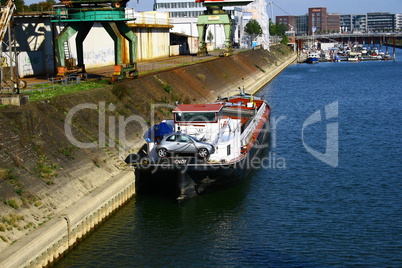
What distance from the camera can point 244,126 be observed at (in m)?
36.9

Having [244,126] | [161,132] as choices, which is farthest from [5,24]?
[244,126]

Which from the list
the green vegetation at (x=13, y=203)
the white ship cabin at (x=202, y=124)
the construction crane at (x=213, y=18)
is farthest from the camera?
the construction crane at (x=213, y=18)

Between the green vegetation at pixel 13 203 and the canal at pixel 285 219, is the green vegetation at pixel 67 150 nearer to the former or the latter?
the canal at pixel 285 219

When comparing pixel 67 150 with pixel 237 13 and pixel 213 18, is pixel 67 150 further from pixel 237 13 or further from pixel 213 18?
pixel 237 13

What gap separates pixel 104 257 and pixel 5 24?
650 inches

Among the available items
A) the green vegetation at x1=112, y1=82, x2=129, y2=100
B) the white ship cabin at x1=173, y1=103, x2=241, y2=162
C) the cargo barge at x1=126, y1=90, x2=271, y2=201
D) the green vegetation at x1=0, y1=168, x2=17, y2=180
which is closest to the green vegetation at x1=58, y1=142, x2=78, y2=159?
the cargo barge at x1=126, y1=90, x2=271, y2=201

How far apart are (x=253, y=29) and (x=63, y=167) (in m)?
133

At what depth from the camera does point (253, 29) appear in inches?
5999

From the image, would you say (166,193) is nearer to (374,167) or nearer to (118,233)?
(118,233)

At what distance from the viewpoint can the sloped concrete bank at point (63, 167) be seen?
64.1 feet

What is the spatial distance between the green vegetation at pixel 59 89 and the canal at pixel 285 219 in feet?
28.0

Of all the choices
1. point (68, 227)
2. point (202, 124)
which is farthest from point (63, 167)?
point (202, 124)

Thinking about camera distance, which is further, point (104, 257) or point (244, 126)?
point (244, 126)

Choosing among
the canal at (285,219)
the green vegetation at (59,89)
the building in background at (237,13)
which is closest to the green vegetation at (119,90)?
the green vegetation at (59,89)
